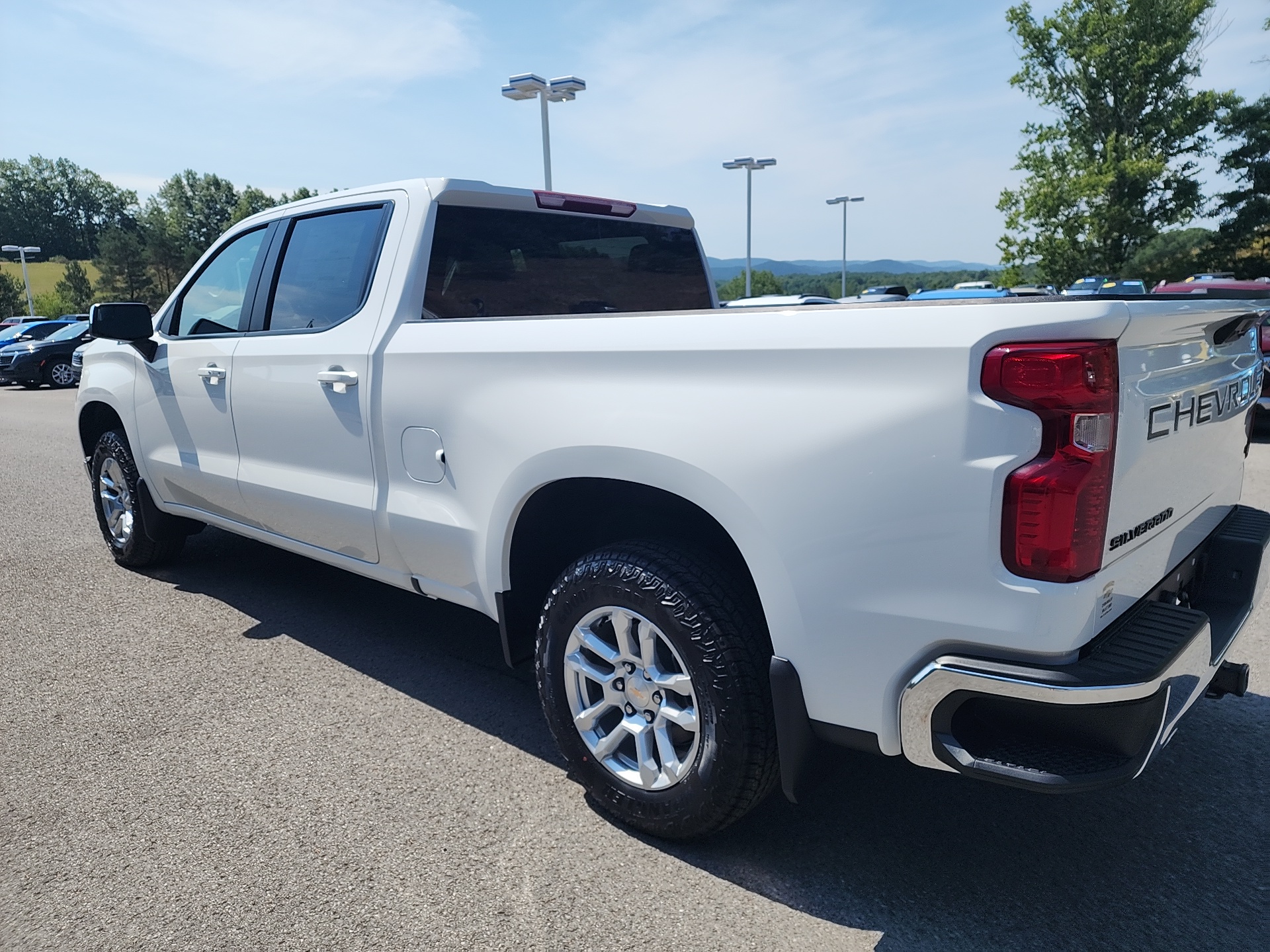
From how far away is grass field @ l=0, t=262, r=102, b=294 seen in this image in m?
88.6

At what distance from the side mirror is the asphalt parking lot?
1.57 m

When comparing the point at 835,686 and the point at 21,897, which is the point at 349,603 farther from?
the point at 835,686

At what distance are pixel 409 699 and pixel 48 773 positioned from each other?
121cm

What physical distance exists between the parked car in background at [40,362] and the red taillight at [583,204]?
845 inches

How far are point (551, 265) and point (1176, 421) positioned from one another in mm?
2416

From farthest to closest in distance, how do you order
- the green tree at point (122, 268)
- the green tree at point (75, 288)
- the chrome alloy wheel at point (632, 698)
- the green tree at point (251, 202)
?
the green tree at point (251, 202) → the green tree at point (75, 288) → the green tree at point (122, 268) → the chrome alloy wheel at point (632, 698)

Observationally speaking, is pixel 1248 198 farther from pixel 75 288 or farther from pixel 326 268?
pixel 75 288

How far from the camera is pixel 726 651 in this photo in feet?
7.61

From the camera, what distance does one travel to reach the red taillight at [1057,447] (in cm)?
182

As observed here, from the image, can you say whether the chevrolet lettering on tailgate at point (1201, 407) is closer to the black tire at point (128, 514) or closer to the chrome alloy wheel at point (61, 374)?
the black tire at point (128, 514)

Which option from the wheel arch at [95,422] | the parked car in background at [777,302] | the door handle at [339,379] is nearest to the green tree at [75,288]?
the parked car in background at [777,302]

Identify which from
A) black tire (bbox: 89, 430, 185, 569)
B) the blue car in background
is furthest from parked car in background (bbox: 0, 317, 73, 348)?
black tire (bbox: 89, 430, 185, 569)

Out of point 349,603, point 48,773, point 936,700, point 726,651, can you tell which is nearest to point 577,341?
point 726,651

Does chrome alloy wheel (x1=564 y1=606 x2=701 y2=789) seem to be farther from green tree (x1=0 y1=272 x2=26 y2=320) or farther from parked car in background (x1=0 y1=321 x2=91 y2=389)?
green tree (x1=0 y1=272 x2=26 y2=320)
